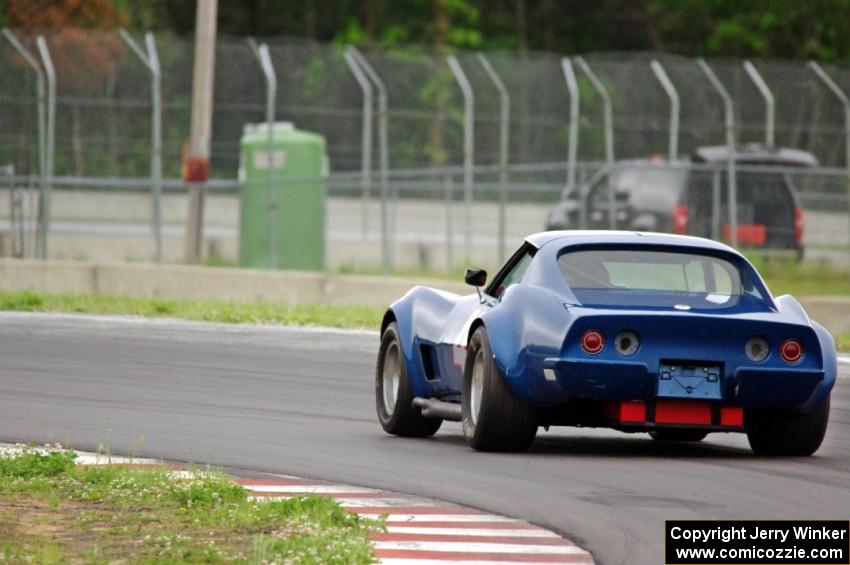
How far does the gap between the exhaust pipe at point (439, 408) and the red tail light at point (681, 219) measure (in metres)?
15.1

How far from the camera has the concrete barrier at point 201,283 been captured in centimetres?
2233

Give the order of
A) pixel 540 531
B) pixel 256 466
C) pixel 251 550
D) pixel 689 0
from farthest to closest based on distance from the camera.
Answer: pixel 689 0
pixel 256 466
pixel 540 531
pixel 251 550

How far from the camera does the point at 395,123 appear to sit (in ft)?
99.0

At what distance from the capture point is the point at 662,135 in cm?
2995

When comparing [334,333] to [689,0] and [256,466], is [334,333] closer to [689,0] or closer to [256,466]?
[256,466]

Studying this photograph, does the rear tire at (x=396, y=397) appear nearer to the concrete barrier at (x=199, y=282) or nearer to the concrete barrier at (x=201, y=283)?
the concrete barrier at (x=201, y=283)

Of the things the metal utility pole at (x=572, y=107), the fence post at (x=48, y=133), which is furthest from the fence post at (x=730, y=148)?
the fence post at (x=48, y=133)

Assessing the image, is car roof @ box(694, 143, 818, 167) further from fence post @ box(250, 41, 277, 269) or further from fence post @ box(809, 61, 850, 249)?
fence post @ box(250, 41, 277, 269)

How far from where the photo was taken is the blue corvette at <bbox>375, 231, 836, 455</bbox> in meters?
10.1

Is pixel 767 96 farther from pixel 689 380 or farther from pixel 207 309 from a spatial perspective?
pixel 689 380

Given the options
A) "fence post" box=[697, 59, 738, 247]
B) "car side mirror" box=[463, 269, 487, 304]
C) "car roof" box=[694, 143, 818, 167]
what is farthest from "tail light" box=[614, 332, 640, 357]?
"car roof" box=[694, 143, 818, 167]

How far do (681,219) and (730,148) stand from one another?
2.28 meters

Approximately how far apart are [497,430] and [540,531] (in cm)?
232

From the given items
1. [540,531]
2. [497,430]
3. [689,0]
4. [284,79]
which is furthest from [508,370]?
[689,0]
